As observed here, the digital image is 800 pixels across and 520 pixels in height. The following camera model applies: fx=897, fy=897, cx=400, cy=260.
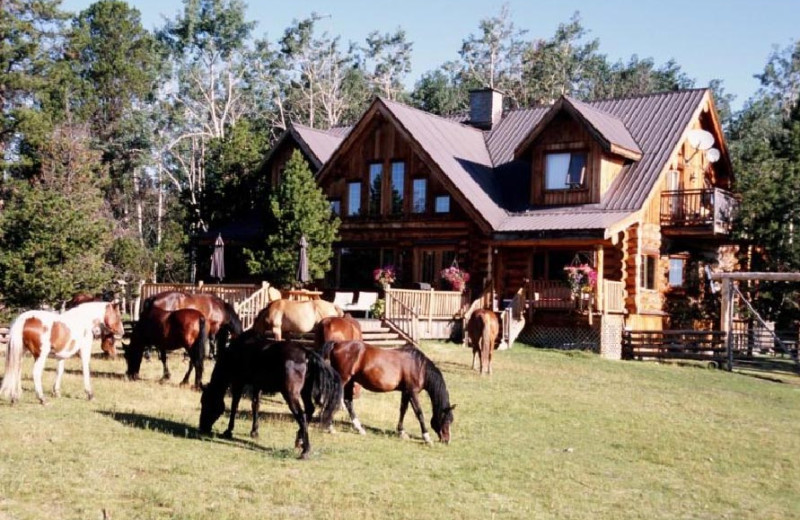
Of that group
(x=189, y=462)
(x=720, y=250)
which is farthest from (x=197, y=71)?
(x=189, y=462)

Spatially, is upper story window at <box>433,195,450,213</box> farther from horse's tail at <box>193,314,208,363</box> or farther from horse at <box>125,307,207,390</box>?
horse's tail at <box>193,314,208,363</box>

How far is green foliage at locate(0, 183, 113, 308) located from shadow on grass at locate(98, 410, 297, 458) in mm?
13509

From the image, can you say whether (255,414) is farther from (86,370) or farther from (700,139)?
(700,139)

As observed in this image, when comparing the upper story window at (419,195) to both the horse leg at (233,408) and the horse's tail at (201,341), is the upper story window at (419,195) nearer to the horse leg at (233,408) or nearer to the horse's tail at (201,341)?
the horse's tail at (201,341)

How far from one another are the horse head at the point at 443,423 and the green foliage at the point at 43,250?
53.2ft

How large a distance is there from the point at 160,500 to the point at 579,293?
799 inches

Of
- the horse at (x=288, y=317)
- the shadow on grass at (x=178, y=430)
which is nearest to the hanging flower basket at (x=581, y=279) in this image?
the horse at (x=288, y=317)

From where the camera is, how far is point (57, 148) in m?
38.9

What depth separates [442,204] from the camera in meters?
31.5

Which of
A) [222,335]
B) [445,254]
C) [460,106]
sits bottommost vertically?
[222,335]

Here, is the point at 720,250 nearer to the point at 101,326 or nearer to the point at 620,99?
the point at 620,99

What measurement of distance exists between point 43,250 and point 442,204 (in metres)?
13.3

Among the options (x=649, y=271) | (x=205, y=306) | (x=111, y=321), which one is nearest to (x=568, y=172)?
(x=649, y=271)

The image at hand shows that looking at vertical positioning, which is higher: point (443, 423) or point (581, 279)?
point (581, 279)
